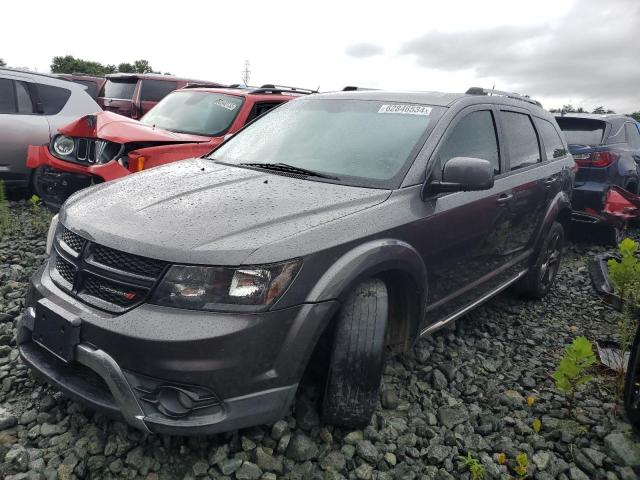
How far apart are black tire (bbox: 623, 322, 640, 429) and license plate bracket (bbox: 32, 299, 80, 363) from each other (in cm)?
271

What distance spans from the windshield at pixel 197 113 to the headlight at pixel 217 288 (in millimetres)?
3632

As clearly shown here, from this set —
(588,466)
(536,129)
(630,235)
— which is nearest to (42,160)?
(536,129)

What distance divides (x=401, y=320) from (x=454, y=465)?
0.76 metres

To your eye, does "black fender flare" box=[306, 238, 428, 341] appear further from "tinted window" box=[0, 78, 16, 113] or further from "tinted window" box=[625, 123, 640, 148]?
"tinted window" box=[625, 123, 640, 148]

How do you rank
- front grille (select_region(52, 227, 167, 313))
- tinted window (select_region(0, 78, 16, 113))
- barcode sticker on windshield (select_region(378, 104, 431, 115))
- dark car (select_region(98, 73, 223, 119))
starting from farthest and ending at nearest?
dark car (select_region(98, 73, 223, 119)) < tinted window (select_region(0, 78, 16, 113)) < barcode sticker on windshield (select_region(378, 104, 431, 115)) < front grille (select_region(52, 227, 167, 313))

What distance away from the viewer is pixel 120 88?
31.3 ft

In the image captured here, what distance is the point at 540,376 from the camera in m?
3.33

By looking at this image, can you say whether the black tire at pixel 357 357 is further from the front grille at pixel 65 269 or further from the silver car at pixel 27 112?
the silver car at pixel 27 112

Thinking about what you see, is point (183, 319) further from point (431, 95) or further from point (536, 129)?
point (536, 129)

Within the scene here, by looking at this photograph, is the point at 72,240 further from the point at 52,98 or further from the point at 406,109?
the point at 52,98

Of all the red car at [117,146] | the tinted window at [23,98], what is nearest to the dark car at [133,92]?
the tinted window at [23,98]

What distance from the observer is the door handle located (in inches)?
135

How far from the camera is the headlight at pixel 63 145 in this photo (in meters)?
4.88

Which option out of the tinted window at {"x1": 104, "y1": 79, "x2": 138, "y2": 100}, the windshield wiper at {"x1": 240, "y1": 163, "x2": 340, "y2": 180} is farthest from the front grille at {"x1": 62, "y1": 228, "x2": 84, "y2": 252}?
the tinted window at {"x1": 104, "y1": 79, "x2": 138, "y2": 100}
